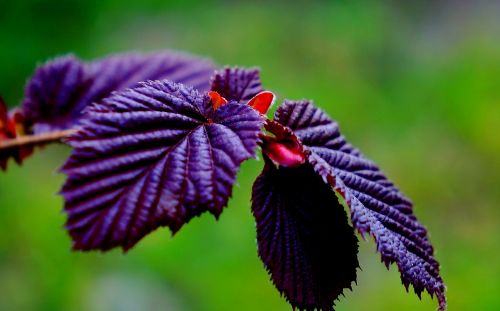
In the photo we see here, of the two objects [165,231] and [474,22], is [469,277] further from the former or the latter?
[474,22]

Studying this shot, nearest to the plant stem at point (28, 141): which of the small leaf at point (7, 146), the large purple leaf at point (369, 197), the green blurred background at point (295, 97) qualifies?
the small leaf at point (7, 146)

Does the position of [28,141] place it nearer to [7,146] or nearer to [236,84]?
[7,146]

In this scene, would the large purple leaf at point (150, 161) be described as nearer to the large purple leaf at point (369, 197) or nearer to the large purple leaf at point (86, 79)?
the large purple leaf at point (369, 197)

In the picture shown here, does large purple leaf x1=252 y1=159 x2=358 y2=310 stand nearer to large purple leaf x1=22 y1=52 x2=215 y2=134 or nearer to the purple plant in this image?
the purple plant

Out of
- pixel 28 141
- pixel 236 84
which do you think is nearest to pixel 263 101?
pixel 236 84

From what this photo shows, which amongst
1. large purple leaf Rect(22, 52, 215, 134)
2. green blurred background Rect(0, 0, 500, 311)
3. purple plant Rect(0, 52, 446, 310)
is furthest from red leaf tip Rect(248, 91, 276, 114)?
green blurred background Rect(0, 0, 500, 311)
